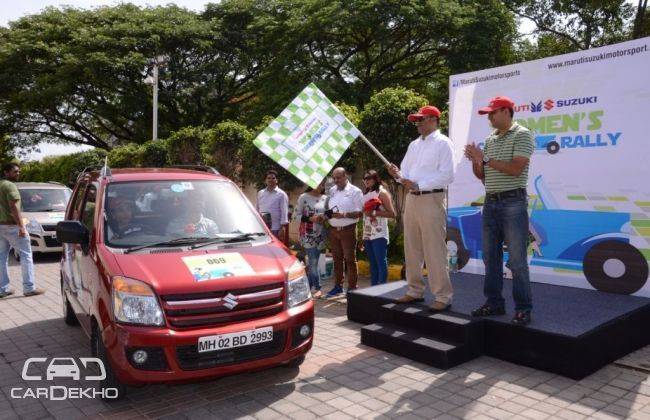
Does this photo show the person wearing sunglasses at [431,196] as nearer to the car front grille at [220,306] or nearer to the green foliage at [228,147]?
the car front grille at [220,306]

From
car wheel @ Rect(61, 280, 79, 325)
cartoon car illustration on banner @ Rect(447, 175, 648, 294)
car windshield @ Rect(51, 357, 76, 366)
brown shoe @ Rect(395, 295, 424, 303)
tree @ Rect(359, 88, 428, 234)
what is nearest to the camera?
car windshield @ Rect(51, 357, 76, 366)

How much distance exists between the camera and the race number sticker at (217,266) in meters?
3.95

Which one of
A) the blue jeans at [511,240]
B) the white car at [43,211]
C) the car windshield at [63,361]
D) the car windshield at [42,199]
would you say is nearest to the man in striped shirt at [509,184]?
the blue jeans at [511,240]

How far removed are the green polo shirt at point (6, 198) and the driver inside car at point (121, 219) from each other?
4.07 meters

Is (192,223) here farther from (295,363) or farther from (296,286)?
(295,363)

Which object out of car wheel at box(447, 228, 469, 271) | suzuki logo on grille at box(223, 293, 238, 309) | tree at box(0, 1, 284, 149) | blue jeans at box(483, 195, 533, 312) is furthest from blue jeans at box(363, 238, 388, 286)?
tree at box(0, 1, 284, 149)

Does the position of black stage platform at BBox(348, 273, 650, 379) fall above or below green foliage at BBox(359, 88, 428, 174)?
below

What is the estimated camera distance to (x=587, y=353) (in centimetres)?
451

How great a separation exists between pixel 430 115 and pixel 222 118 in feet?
93.5

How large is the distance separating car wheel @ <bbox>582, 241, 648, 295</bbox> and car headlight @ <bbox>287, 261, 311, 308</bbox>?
3856 mm

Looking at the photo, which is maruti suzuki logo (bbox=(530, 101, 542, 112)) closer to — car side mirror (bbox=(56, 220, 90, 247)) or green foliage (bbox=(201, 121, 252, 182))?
car side mirror (bbox=(56, 220, 90, 247))

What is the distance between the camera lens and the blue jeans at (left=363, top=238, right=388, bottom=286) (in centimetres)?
743

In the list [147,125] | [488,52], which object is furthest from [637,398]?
[147,125]

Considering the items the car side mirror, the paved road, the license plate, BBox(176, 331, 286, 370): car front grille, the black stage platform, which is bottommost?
the paved road
